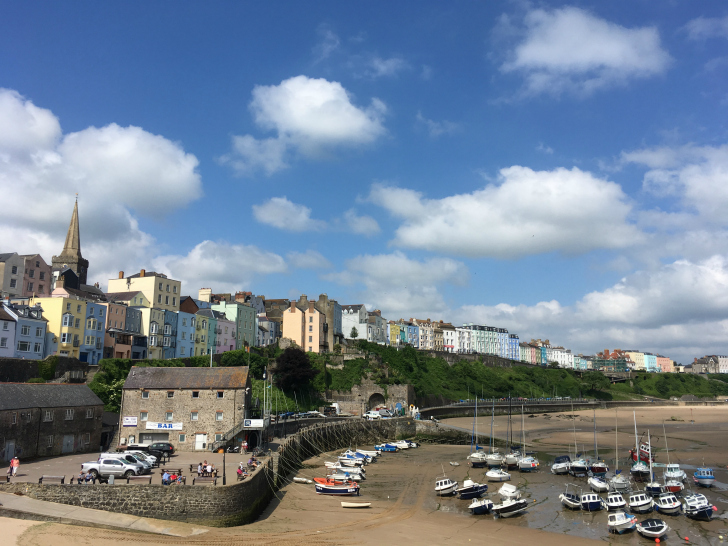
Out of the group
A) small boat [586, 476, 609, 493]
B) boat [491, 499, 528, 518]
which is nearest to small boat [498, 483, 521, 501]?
boat [491, 499, 528, 518]

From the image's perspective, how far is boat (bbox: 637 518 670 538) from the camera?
26781mm

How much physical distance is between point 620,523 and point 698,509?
5.82m

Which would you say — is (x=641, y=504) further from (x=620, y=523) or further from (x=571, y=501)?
(x=620, y=523)

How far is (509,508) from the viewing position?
101ft

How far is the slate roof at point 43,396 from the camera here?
3397 cm

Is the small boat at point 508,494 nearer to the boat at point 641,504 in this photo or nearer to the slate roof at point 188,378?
the boat at point 641,504

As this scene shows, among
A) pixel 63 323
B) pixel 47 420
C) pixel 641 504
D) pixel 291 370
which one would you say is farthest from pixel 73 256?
pixel 641 504

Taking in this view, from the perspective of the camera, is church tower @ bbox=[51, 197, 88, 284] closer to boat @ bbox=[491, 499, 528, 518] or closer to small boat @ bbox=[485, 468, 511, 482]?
small boat @ bbox=[485, 468, 511, 482]

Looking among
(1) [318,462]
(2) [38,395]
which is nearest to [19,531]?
(2) [38,395]

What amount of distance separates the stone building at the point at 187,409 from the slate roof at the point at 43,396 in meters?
3.05

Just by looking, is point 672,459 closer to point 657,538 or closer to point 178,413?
point 657,538

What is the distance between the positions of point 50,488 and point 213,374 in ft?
59.2

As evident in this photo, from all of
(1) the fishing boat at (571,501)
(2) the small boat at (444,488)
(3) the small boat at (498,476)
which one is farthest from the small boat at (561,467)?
(2) the small boat at (444,488)

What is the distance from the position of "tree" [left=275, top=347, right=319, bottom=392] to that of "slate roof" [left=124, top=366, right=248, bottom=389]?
86.9ft
